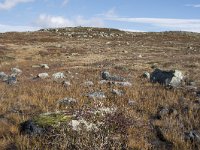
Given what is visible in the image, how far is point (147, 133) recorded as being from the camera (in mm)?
10797

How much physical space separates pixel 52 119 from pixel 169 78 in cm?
1048

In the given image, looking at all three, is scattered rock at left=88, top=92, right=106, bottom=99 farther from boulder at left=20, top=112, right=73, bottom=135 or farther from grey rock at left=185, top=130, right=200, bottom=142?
grey rock at left=185, top=130, right=200, bottom=142

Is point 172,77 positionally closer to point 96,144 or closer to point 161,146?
point 161,146

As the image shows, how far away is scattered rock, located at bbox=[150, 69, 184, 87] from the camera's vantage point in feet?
63.7

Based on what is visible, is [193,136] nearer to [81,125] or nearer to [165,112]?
[165,112]

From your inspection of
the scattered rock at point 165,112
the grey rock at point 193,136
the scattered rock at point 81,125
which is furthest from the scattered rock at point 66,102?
the grey rock at point 193,136

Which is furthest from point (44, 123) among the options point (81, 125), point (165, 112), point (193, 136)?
point (165, 112)

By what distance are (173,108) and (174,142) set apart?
11.1 ft

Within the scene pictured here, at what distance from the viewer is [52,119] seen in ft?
34.9

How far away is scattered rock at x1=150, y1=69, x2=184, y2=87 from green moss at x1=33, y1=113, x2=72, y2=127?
906 cm

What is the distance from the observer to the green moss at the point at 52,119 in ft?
34.1

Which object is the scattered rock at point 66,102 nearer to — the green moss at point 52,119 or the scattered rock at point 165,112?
the green moss at point 52,119

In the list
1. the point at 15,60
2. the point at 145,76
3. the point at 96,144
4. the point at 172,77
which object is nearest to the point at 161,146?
the point at 96,144

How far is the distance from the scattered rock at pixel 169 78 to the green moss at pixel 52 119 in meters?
9.06
